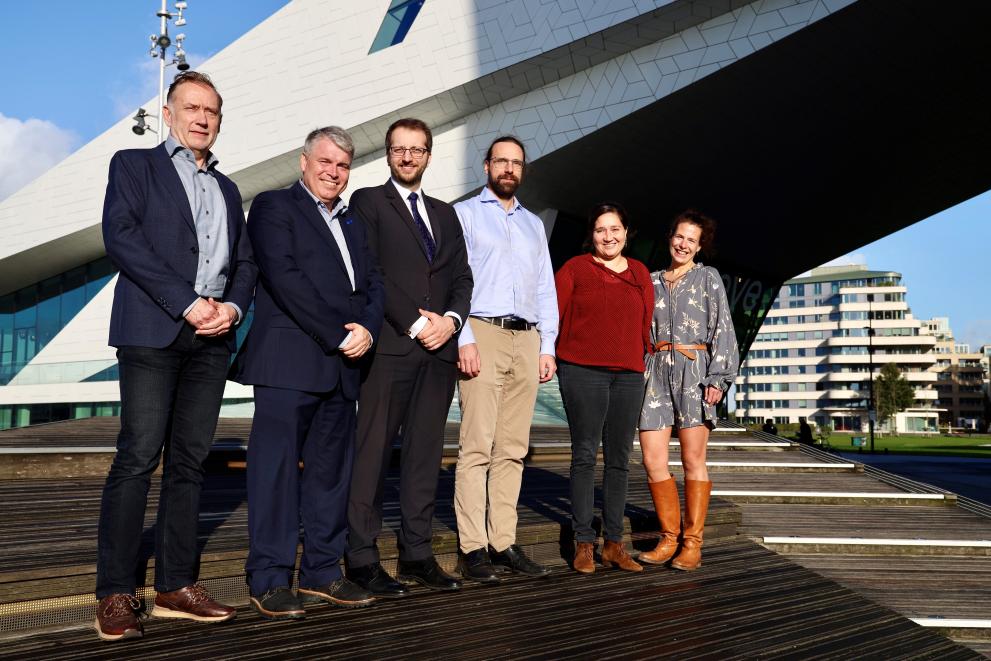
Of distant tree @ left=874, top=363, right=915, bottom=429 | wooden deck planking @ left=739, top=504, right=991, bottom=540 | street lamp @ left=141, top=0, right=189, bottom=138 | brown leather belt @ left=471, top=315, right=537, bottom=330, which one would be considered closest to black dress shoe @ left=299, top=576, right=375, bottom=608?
brown leather belt @ left=471, top=315, right=537, bottom=330

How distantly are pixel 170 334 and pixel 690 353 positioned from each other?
8.66 feet

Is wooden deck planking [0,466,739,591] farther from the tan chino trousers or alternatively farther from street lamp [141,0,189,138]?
street lamp [141,0,189,138]

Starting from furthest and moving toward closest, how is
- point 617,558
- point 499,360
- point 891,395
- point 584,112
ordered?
point 891,395 → point 584,112 → point 617,558 → point 499,360

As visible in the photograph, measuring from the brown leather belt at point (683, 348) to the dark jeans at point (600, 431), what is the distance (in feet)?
1.08

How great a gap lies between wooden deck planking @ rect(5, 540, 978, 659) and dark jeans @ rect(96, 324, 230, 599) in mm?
234

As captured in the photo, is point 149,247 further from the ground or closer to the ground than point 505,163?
closer to the ground

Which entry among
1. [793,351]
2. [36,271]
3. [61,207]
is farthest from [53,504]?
[793,351]

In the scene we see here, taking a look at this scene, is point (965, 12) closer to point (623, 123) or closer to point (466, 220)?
point (623, 123)

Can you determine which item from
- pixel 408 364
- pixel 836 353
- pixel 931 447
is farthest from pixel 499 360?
pixel 836 353

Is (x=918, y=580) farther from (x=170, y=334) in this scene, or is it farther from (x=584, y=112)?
(x=584, y=112)

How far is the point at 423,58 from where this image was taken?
16.2 m

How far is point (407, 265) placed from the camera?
3.34 metres

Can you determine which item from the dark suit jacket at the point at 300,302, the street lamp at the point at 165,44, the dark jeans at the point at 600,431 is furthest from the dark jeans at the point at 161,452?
the street lamp at the point at 165,44

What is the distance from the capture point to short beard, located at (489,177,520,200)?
143 inches
